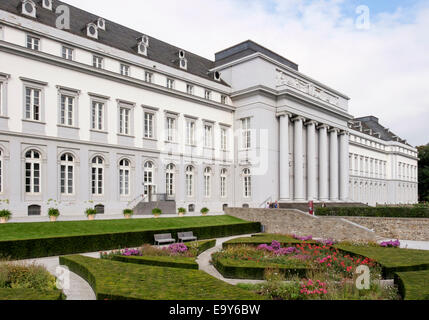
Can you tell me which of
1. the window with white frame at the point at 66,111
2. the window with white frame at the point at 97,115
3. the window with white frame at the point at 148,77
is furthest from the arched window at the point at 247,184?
the window with white frame at the point at 66,111

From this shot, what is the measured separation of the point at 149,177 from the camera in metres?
34.0

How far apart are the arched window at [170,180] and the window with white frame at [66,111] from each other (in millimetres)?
10654

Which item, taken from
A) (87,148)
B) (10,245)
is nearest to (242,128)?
(87,148)

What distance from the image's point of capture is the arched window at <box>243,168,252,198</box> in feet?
135

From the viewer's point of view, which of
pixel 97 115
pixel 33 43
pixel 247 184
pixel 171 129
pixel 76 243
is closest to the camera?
pixel 76 243

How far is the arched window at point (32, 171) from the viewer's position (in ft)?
84.2

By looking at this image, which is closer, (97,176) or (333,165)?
(97,176)

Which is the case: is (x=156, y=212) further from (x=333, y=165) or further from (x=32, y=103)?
(x=333, y=165)

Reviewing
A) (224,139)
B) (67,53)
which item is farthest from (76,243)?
(224,139)

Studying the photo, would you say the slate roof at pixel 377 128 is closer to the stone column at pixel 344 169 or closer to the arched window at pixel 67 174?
the stone column at pixel 344 169

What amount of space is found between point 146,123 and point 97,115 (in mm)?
5300

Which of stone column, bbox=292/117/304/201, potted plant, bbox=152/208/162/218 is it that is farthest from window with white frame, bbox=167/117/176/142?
stone column, bbox=292/117/304/201

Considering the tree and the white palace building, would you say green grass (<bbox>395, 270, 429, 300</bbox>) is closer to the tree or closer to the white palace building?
the white palace building

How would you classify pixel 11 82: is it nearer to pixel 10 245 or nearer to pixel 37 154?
pixel 37 154
